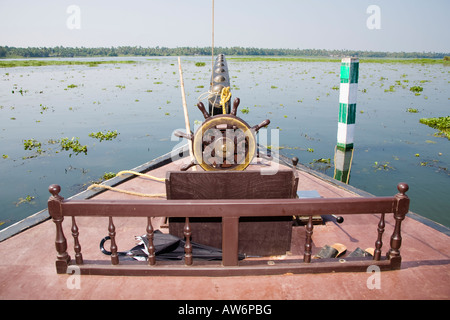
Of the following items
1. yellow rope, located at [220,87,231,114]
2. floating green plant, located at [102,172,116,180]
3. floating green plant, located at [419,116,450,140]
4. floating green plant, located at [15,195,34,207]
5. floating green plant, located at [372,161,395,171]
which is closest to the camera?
yellow rope, located at [220,87,231,114]

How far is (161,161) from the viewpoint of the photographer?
20.4ft

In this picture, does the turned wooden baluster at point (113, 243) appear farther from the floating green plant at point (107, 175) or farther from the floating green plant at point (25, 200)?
the floating green plant at point (107, 175)

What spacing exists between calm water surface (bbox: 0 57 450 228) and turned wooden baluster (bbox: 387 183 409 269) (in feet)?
15.2

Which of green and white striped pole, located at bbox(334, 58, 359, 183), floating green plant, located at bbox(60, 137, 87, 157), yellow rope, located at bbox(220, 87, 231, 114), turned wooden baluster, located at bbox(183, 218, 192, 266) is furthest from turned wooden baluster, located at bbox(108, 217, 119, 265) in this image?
floating green plant, located at bbox(60, 137, 87, 157)

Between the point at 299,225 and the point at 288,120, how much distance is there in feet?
41.6

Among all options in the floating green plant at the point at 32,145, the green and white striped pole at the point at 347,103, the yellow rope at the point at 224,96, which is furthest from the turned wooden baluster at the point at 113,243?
the floating green plant at the point at 32,145

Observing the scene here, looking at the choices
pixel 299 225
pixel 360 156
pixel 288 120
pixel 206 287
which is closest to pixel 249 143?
pixel 299 225

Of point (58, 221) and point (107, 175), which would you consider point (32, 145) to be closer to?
point (107, 175)

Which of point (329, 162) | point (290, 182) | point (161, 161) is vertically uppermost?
point (290, 182)

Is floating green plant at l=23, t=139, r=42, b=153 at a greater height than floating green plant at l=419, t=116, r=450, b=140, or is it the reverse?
floating green plant at l=419, t=116, r=450, b=140

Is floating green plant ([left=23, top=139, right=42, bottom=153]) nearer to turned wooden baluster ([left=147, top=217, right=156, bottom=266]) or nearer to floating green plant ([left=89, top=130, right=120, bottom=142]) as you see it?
floating green plant ([left=89, top=130, right=120, bottom=142])

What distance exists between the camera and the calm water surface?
8.19 meters

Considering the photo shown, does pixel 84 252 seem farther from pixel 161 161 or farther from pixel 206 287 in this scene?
pixel 161 161

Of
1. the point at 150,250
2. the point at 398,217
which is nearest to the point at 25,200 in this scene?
the point at 150,250
